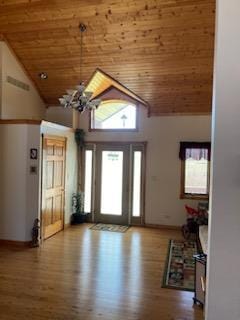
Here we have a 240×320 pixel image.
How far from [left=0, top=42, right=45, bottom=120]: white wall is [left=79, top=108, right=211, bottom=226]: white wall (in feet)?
8.14

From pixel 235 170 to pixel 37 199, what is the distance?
443cm

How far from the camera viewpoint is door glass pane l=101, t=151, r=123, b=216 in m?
7.62

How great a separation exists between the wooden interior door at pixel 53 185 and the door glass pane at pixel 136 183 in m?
1.83

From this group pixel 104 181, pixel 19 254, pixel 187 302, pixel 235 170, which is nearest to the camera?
pixel 235 170

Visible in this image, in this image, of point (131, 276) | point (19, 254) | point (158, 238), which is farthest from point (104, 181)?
point (131, 276)

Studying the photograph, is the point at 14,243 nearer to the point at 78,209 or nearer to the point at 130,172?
the point at 78,209

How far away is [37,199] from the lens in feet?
18.5

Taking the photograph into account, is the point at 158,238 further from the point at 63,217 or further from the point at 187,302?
the point at 187,302

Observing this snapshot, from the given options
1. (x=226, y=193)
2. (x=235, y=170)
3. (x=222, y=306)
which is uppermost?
(x=235, y=170)

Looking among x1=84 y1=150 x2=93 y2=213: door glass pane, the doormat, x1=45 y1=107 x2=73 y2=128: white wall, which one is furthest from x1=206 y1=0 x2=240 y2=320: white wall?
x1=84 y1=150 x2=93 y2=213: door glass pane

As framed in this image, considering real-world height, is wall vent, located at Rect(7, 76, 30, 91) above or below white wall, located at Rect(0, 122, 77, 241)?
above

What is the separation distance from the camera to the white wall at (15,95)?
5796 mm

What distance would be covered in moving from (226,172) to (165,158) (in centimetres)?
532

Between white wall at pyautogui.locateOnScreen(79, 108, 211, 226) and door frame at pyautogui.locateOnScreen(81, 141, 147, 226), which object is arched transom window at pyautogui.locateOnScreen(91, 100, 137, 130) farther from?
door frame at pyautogui.locateOnScreen(81, 141, 147, 226)
